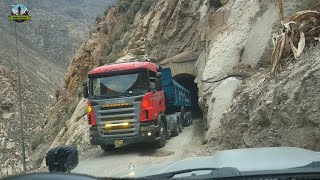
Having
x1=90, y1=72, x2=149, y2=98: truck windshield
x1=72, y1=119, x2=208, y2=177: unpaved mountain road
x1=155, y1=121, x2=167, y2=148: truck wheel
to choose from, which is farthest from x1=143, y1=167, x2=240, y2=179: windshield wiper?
x1=155, y1=121, x2=167, y2=148: truck wheel

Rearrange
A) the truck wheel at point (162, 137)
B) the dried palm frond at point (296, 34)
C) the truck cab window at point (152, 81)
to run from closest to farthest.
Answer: the dried palm frond at point (296, 34)
the truck cab window at point (152, 81)
the truck wheel at point (162, 137)

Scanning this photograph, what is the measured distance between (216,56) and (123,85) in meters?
6.09

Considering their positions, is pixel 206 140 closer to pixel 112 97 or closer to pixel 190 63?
pixel 112 97

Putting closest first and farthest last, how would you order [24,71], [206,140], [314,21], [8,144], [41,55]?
1. [314,21]
2. [206,140]
3. [8,144]
4. [24,71]
5. [41,55]

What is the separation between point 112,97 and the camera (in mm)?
15680

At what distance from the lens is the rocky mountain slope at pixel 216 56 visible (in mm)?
12875

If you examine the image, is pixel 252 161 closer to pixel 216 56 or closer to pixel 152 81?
pixel 152 81

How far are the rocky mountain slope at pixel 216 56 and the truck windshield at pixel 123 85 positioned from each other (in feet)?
9.55

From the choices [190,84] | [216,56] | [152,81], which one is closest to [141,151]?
[152,81]

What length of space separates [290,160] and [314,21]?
11293 mm

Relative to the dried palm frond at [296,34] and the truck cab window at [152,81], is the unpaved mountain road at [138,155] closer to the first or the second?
the truck cab window at [152,81]

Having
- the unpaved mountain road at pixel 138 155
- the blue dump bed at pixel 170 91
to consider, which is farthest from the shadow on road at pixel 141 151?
the blue dump bed at pixel 170 91

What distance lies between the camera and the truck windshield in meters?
15.7

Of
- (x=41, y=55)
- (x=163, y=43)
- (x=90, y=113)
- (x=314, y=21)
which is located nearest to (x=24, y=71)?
(x=41, y=55)
